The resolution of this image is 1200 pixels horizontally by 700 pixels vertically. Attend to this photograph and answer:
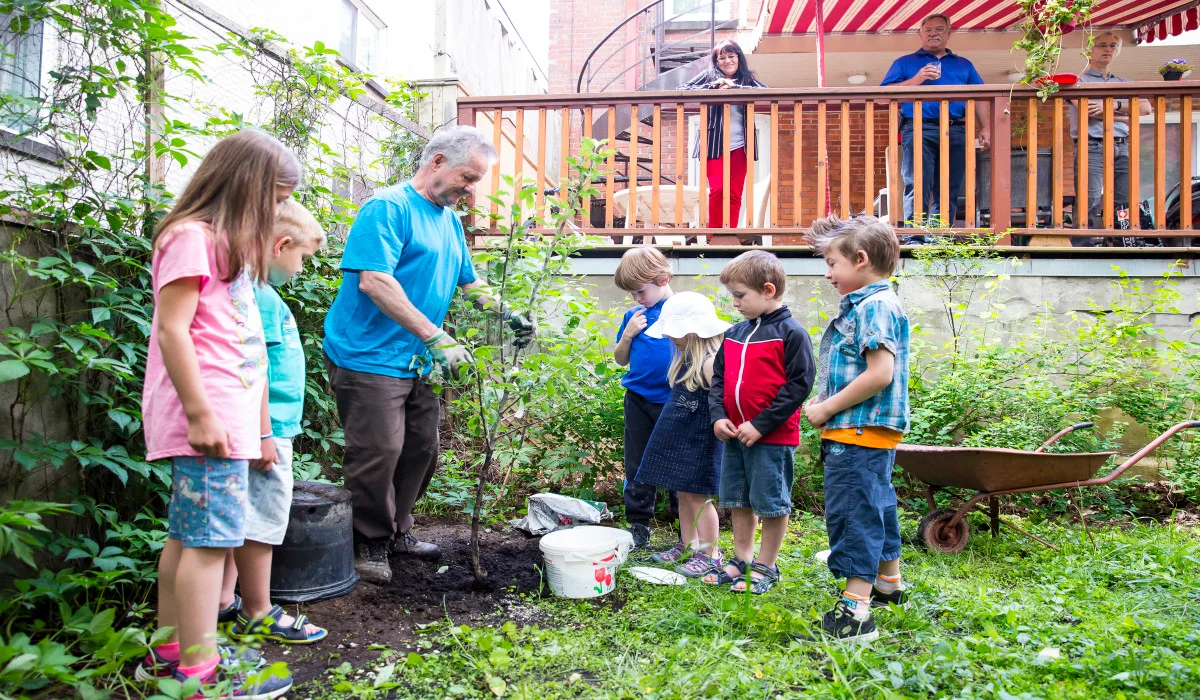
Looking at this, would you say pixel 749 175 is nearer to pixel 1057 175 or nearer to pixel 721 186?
pixel 721 186

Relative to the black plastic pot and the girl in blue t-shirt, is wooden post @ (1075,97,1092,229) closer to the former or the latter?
the girl in blue t-shirt

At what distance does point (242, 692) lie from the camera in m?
2.03

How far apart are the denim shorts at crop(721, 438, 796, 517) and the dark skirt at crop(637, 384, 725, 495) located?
0.76 ft

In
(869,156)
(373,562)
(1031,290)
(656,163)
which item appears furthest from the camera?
(656,163)

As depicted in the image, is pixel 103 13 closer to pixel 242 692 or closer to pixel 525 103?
pixel 242 692

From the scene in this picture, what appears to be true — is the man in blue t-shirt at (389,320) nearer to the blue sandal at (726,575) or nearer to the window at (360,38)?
the blue sandal at (726,575)

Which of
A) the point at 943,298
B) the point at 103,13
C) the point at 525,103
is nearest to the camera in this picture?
the point at 103,13

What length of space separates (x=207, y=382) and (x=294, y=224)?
2.60ft

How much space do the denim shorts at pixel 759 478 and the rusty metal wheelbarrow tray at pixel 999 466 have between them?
32.9 inches

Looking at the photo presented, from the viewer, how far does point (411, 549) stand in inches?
133

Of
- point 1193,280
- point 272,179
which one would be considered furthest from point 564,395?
point 1193,280

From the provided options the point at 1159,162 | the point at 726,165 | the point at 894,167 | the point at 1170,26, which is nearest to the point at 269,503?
the point at 726,165

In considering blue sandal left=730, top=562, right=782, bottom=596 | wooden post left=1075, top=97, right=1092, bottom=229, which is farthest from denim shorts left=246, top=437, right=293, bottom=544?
wooden post left=1075, top=97, right=1092, bottom=229

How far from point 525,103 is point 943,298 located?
133 inches
